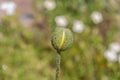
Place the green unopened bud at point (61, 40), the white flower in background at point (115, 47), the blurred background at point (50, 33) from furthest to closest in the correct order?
the white flower in background at point (115, 47), the blurred background at point (50, 33), the green unopened bud at point (61, 40)

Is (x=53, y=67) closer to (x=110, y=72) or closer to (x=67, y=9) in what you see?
(x=110, y=72)

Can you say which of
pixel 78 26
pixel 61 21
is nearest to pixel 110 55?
pixel 78 26

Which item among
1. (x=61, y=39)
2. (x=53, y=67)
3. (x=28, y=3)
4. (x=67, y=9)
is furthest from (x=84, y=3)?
(x=61, y=39)

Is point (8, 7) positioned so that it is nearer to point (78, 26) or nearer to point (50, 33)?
point (50, 33)

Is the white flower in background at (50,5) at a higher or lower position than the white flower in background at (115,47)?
higher

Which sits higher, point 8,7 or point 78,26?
point 8,7

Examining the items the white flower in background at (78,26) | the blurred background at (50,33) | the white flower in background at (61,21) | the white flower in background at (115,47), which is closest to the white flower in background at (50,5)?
the blurred background at (50,33)

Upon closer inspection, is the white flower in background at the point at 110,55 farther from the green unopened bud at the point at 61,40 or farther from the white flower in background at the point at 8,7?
the green unopened bud at the point at 61,40

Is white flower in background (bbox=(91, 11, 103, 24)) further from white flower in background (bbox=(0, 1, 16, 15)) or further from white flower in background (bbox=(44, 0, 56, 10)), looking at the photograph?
white flower in background (bbox=(0, 1, 16, 15))

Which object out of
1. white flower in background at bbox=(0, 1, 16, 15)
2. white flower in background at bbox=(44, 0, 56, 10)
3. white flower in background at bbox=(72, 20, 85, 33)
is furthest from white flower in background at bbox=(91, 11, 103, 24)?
white flower in background at bbox=(0, 1, 16, 15)
